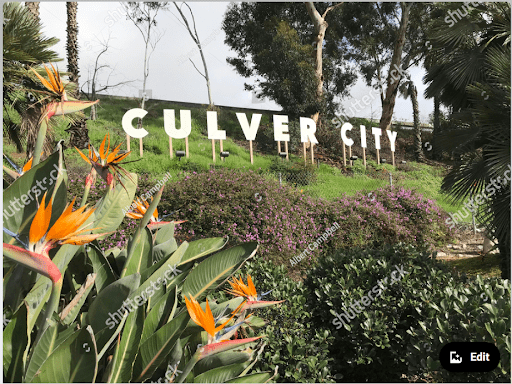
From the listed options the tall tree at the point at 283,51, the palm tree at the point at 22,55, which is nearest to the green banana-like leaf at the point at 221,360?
the palm tree at the point at 22,55

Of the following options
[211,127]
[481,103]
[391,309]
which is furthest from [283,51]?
[391,309]

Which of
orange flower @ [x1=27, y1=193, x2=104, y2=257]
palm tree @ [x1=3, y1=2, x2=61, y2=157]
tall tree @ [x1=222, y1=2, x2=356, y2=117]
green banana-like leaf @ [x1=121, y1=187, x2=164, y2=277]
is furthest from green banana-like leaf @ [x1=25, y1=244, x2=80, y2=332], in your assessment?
tall tree @ [x1=222, y1=2, x2=356, y2=117]

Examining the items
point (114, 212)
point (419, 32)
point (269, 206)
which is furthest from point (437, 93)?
point (419, 32)

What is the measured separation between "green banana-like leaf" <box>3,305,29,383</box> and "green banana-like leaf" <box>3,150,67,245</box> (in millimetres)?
249

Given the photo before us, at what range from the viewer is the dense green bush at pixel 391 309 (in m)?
2.10

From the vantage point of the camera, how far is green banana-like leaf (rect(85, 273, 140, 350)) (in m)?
1.25

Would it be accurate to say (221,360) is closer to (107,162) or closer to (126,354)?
(126,354)

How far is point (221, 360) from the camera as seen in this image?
52.9 inches

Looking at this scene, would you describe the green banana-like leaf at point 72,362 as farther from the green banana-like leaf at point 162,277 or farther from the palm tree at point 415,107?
the palm tree at point 415,107

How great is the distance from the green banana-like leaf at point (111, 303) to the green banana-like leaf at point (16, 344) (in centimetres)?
21

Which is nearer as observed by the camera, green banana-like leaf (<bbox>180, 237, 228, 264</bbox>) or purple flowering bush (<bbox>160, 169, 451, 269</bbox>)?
green banana-like leaf (<bbox>180, 237, 228, 264</bbox>)

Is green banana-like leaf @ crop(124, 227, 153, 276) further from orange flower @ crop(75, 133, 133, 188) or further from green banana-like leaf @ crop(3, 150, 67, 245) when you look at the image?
green banana-like leaf @ crop(3, 150, 67, 245)

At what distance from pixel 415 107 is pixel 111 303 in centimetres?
2194

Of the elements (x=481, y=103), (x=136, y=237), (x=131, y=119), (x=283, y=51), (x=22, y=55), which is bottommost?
(x=136, y=237)
